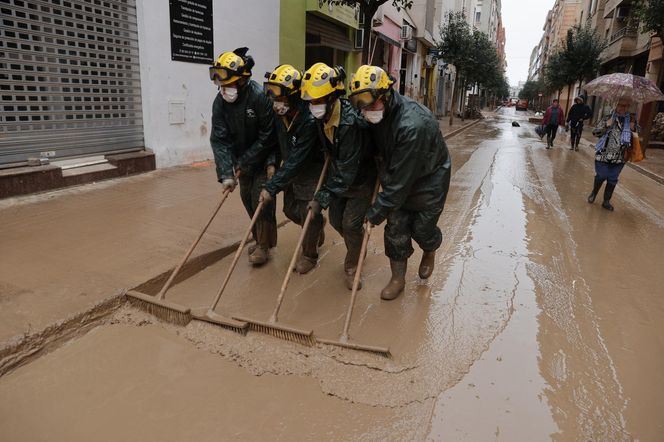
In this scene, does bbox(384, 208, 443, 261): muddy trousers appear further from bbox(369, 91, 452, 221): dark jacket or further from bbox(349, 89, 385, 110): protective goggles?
bbox(349, 89, 385, 110): protective goggles

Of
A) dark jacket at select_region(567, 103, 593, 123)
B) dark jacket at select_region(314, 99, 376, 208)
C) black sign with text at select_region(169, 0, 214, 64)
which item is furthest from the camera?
dark jacket at select_region(567, 103, 593, 123)

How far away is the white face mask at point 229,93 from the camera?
3.67 metres

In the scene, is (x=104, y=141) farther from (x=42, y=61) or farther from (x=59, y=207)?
(x=59, y=207)

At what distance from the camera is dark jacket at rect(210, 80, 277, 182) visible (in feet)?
12.7

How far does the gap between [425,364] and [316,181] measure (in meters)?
1.69

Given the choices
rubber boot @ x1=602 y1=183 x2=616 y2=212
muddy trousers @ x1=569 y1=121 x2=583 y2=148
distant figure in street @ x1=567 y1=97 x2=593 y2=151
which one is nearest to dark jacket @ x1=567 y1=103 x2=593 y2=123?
distant figure in street @ x1=567 y1=97 x2=593 y2=151

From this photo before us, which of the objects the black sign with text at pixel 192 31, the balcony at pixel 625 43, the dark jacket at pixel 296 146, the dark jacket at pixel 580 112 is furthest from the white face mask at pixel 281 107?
the balcony at pixel 625 43

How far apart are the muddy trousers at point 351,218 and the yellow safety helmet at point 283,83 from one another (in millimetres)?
879

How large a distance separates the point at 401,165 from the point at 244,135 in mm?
1508

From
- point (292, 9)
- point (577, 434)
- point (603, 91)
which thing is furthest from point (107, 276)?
point (292, 9)

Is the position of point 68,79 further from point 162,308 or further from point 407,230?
point 407,230

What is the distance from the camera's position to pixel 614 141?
665cm

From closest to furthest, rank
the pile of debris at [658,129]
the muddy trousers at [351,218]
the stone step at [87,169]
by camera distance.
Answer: the muddy trousers at [351,218] < the stone step at [87,169] < the pile of debris at [658,129]

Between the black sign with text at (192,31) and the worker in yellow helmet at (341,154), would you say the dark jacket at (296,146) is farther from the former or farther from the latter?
the black sign with text at (192,31)
